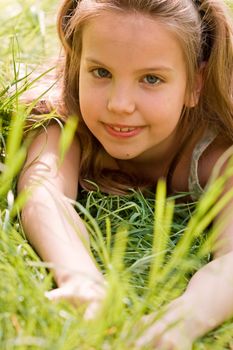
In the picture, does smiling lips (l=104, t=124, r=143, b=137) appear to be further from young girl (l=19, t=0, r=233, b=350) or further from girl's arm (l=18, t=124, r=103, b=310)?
girl's arm (l=18, t=124, r=103, b=310)

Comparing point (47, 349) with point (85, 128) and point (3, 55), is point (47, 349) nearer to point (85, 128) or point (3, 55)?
point (85, 128)

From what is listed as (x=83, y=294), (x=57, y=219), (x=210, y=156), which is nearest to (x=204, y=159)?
(x=210, y=156)

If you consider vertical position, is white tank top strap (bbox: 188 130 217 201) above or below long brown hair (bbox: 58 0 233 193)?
below

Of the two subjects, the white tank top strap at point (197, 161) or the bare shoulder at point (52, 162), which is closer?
the bare shoulder at point (52, 162)

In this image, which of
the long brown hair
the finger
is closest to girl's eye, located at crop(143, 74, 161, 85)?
the long brown hair

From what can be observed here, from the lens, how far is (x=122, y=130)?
2.06m

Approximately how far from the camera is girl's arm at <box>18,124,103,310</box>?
62.4 inches

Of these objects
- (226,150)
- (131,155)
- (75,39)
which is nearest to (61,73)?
(75,39)

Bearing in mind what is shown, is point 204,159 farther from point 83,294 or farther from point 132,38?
point 83,294

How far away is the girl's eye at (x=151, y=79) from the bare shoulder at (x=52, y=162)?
0.28 m

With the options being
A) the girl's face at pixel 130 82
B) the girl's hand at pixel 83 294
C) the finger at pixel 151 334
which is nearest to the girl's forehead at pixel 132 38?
the girl's face at pixel 130 82

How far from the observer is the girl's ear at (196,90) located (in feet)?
7.13

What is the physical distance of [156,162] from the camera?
231 cm

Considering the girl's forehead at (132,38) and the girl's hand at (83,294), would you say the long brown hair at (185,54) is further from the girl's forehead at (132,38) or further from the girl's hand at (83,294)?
the girl's hand at (83,294)
